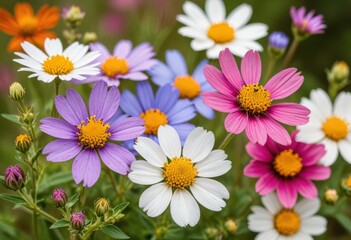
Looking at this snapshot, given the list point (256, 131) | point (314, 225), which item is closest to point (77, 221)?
point (256, 131)

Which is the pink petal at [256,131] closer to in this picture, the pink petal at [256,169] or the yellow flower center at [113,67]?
the pink petal at [256,169]

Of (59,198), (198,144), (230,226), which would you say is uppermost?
(198,144)

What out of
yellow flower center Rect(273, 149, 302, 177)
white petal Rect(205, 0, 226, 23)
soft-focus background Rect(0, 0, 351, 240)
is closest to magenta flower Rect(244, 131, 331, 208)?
yellow flower center Rect(273, 149, 302, 177)

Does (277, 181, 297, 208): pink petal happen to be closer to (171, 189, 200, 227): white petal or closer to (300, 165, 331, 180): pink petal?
(300, 165, 331, 180): pink petal

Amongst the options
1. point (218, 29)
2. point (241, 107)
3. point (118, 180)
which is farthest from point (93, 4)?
point (241, 107)

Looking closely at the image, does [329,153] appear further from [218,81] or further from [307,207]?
[218,81]
